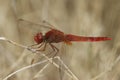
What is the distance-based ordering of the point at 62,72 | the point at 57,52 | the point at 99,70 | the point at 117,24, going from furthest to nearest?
1. the point at 117,24
2. the point at 99,70
3. the point at 62,72
4. the point at 57,52

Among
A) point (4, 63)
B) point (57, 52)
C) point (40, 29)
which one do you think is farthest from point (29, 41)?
point (57, 52)

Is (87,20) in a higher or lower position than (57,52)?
lower

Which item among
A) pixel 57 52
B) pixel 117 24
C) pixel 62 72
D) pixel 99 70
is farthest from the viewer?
pixel 117 24

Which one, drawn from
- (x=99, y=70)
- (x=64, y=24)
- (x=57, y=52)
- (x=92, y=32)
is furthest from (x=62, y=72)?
(x=64, y=24)

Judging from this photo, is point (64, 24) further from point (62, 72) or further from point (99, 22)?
point (62, 72)

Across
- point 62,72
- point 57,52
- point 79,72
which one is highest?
point 57,52

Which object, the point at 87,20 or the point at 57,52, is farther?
the point at 87,20
